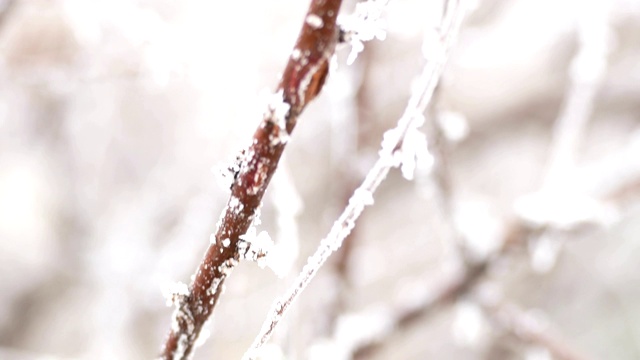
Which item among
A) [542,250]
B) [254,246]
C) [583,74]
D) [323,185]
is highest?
[323,185]

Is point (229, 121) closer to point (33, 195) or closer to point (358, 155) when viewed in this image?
point (358, 155)

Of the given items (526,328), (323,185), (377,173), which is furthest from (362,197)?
(323,185)

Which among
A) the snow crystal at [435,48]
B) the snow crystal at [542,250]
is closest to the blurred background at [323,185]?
the snow crystal at [542,250]

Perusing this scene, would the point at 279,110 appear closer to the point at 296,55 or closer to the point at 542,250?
the point at 296,55

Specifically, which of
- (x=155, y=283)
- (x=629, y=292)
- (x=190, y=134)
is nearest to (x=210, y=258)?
(x=155, y=283)

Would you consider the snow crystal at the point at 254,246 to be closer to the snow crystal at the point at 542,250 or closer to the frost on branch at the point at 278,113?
the frost on branch at the point at 278,113

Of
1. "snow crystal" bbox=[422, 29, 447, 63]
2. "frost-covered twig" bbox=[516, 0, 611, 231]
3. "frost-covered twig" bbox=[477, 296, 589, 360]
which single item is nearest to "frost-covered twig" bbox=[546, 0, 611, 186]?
"frost-covered twig" bbox=[516, 0, 611, 231]
